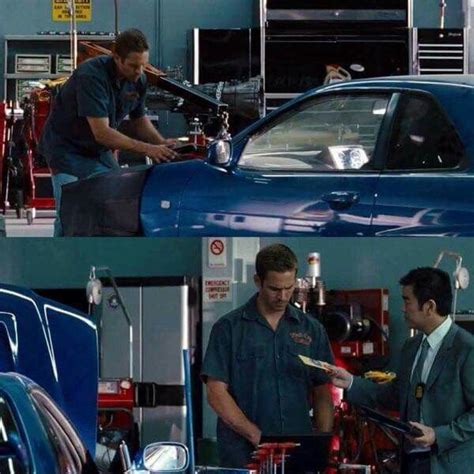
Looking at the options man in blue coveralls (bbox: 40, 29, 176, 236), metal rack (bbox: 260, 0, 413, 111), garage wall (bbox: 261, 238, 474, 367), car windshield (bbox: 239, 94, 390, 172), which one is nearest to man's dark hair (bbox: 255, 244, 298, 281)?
car windshield (bbox: 239, 94, 390, 172)

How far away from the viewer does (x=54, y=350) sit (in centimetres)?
411

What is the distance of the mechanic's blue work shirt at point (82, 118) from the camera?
590 cm

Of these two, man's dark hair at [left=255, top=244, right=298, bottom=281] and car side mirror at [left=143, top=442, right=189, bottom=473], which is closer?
car side mirror at [left=143, top=442, right=189, bottom=473]

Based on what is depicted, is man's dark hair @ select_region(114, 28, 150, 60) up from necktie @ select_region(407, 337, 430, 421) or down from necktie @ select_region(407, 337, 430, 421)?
up

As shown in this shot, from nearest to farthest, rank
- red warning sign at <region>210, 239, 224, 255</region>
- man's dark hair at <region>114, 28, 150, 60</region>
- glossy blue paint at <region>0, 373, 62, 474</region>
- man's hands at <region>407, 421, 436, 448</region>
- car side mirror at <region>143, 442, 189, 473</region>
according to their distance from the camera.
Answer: glossy blue paint at <region>0, 373, 62, 474</region> → car side mirror at <region>143, 442, 189, 473</region> → man's hands at <region>407, 421, 436, 448</region> → man's dark hair at <region>114, 28, 150, 60</region> → red warning sign at <region>210, 239, 224, 255</region>

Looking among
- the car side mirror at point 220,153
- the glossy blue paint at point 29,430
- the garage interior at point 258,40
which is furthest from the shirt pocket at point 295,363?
the garage interior at point 258,40

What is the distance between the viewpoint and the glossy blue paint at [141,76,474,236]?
15.0 feet

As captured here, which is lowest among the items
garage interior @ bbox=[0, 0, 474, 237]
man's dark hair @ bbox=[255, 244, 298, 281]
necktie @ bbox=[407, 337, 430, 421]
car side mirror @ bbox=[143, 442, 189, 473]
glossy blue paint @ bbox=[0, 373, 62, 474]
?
car side mirror @ bbox=[143, 442, 189, 473]

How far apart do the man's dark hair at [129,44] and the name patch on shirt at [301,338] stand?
5.31ft

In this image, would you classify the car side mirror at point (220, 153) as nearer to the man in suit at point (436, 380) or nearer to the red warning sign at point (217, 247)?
the man in suit at point (436, 380)

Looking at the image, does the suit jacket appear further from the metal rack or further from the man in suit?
the metal rack

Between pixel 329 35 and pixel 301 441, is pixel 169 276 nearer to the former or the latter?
pixel 301 441

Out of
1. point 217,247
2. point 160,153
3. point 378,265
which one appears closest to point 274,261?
point 160,153

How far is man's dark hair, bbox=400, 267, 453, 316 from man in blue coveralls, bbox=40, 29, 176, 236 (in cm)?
153
